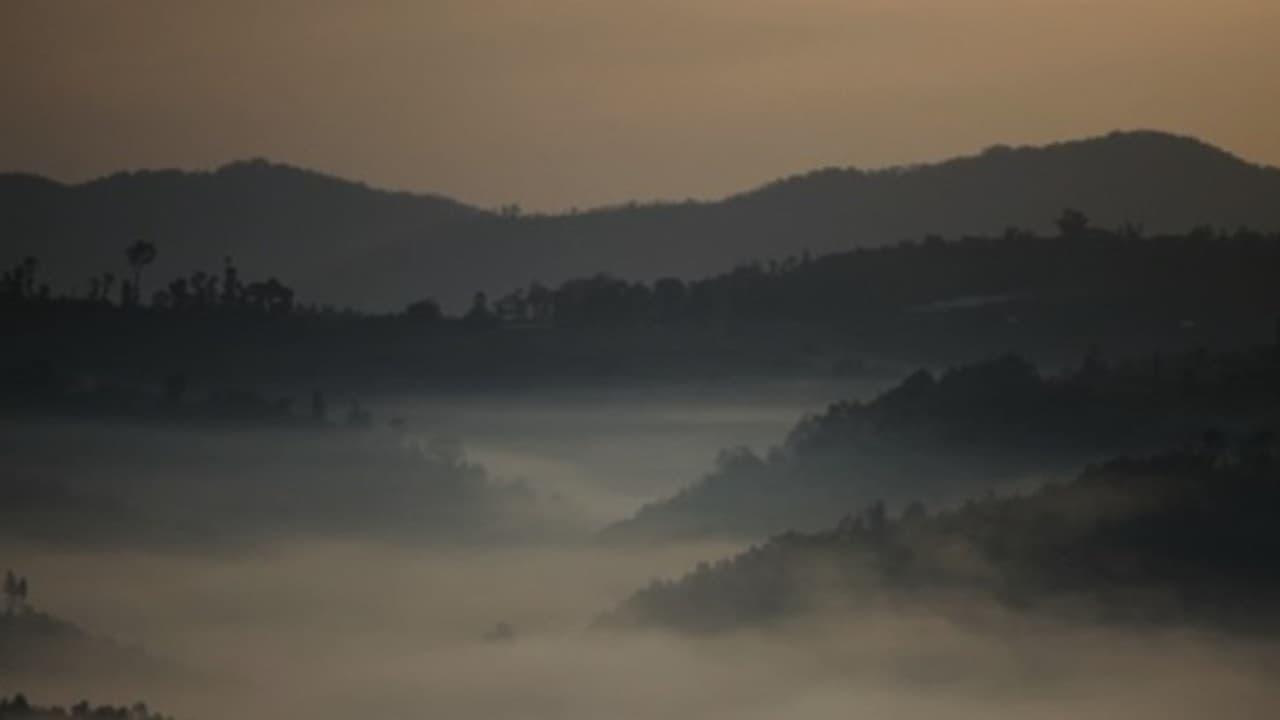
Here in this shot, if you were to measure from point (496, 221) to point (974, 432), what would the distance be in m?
7.17

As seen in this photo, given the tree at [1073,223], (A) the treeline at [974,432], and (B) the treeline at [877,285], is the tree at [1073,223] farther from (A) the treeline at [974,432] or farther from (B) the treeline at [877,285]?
(A) the treeline at [974,432]

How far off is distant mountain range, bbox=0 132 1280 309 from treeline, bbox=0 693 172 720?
245 inches

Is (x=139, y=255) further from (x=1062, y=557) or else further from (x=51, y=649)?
(x=1062, y=557)

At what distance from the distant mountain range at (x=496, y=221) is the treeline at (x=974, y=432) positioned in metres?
1.76

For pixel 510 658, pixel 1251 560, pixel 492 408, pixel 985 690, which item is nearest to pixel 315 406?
pixel 492 408

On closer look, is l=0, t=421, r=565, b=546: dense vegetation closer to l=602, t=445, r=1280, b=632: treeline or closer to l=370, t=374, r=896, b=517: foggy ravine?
l=370, t=374, r=896, b=517: foggy ravine

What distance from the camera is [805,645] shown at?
2208cm

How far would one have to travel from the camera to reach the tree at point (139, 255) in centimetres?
2350

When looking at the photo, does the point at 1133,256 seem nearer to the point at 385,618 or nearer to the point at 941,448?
the point at 941,448

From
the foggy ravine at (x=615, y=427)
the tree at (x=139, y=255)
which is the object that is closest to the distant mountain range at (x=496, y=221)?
the tree at (x=139, y=255)

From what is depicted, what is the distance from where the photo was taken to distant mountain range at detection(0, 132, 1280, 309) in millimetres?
21484

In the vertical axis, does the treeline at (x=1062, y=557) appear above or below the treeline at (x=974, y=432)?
below

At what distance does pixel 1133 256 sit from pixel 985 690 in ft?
16.8

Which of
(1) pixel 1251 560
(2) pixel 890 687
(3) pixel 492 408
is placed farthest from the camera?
(3) pixel 492 408
